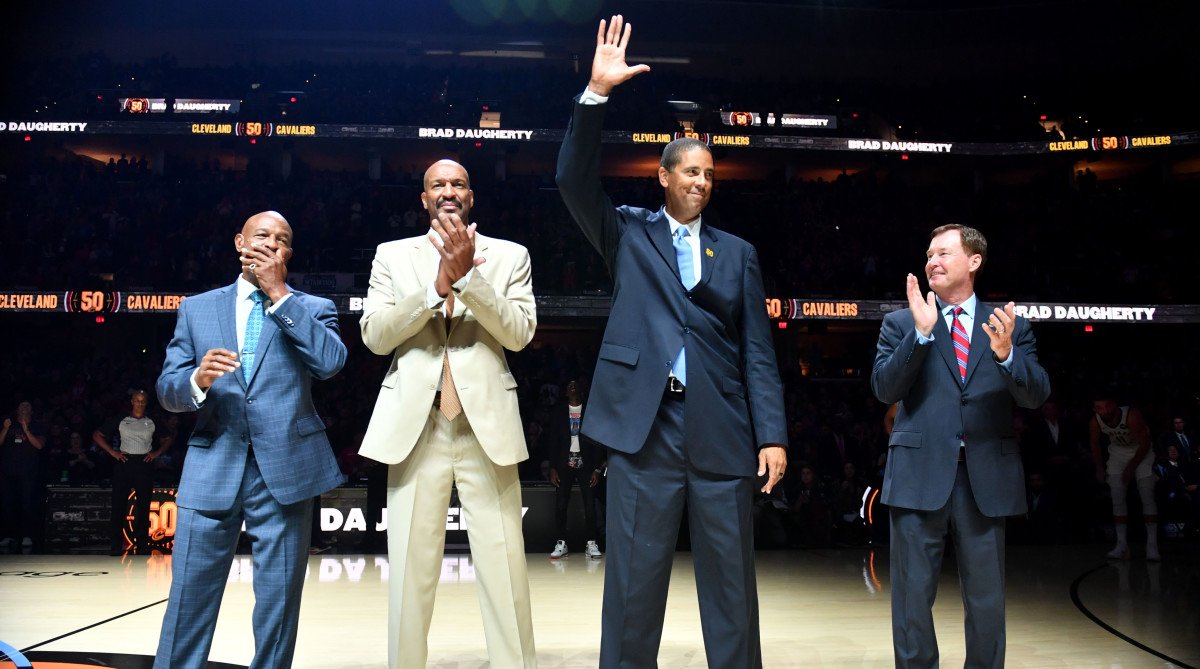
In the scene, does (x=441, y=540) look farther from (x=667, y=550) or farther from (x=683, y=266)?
(x=683, y=266)

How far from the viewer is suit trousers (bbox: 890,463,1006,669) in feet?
9.84

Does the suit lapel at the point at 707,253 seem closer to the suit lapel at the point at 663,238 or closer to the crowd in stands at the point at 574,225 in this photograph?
the suit lapel at the point at 663,238

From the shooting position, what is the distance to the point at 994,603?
300 centimetres

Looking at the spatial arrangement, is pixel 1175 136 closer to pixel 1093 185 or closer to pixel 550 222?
pixel 1093 185

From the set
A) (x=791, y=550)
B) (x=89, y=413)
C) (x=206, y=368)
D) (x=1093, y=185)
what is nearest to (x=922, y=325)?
(x=206, y=368)

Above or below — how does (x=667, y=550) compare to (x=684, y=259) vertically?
below

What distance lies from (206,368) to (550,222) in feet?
44.4

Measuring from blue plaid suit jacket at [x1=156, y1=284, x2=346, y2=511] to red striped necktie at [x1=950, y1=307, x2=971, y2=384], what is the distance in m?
2.31

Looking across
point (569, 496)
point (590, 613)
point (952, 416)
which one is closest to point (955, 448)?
point (952, 416)

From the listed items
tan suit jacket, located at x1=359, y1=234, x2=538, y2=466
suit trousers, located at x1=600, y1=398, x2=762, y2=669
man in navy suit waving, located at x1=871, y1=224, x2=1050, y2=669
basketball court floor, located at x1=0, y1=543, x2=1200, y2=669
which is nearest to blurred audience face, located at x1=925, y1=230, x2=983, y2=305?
man in navy suit waving, located at x1=871, y1=224, x2=1050, y2=669

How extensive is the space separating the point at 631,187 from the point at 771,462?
47.9 feet

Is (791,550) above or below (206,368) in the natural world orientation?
below

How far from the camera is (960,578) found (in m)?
3.03

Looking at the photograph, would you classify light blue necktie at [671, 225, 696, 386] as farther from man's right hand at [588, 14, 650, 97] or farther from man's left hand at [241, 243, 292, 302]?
man's left hand at [241, 243, 292, 302]
